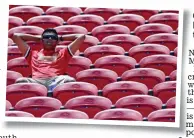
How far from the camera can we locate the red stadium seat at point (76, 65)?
4301mm

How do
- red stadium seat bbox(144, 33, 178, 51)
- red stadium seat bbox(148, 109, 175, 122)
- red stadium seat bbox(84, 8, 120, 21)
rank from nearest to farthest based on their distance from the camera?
red stadium seat bbox(148, 109, 175, 122), red stadium seat bbox(144, 33, 178, 51), red stadium seat bbox(84, 8, 120, 21)

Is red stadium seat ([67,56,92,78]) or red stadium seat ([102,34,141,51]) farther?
red stadium seat ([102,34,141,51])

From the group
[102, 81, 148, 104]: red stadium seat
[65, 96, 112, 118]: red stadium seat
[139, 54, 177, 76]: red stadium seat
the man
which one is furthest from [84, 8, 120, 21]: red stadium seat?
[65, 96, 112, 118]: red stadium seat

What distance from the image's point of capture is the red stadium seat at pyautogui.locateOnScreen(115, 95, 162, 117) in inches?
164

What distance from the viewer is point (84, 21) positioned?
14.9 ft

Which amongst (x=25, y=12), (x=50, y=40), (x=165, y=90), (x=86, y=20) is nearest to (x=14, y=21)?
(x=25, y=12)

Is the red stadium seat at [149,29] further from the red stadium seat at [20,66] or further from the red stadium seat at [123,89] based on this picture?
the red stadium seat at [20,66]

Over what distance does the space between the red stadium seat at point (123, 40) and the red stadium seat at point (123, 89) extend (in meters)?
0.34

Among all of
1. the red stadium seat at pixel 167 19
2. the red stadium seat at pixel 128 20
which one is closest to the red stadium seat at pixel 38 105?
the red stadium seat at pixel 128 20

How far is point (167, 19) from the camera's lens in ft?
14.3

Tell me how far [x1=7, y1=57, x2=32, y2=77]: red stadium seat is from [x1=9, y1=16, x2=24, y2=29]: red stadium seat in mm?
235

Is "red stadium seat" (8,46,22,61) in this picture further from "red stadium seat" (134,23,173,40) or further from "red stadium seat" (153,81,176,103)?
"red stadium seat" (153,81,176,103)

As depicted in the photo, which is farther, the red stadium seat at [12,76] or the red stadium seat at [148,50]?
the red stadium seat at [148,50]

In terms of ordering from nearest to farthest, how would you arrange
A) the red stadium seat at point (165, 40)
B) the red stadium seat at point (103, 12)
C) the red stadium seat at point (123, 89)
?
the red stadium seat at point (123, 89)
the red stadium seat at point (165, 40)
the red stadium seat at point (103, 12)
